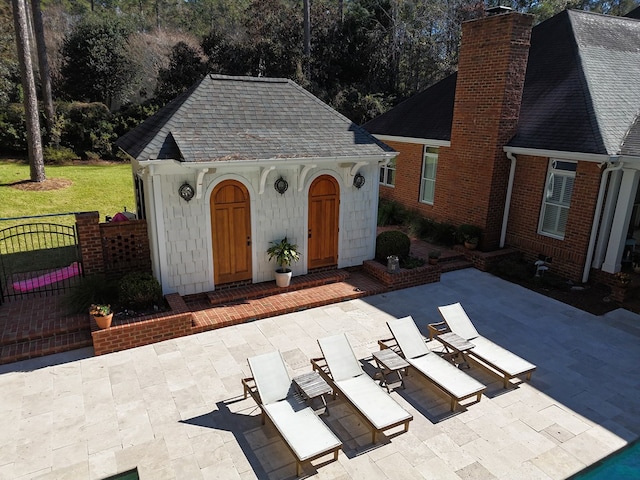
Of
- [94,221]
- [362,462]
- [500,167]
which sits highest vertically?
[500,167]

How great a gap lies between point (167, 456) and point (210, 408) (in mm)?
1034

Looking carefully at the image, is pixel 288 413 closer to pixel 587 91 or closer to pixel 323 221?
pixel 323 221

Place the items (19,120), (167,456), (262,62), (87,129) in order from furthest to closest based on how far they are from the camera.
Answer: (262,62)
(87,129)
(19,120)
(167,456)

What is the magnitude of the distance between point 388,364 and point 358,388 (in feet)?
2.62

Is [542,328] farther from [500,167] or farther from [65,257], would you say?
[65,257]

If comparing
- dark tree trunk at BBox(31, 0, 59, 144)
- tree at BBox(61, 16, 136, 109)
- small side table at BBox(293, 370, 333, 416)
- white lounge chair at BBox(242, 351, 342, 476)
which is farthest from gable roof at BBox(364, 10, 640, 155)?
tree at BBox(61, 16, 136, 109)

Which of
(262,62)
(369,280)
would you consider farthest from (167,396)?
(262,62)

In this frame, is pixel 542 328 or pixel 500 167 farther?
pixel 500 167

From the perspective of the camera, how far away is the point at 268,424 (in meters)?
6.27

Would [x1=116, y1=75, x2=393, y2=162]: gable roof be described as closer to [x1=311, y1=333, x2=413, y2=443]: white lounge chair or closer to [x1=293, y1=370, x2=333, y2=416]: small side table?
[x1=311, y1=333, x2=413, y2=443]: white lounge chair

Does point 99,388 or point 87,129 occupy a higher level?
point 87,129

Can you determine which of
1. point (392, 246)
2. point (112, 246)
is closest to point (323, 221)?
point (392, 246)

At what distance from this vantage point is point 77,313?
8.77 metres

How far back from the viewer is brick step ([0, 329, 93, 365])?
7.65 metres
